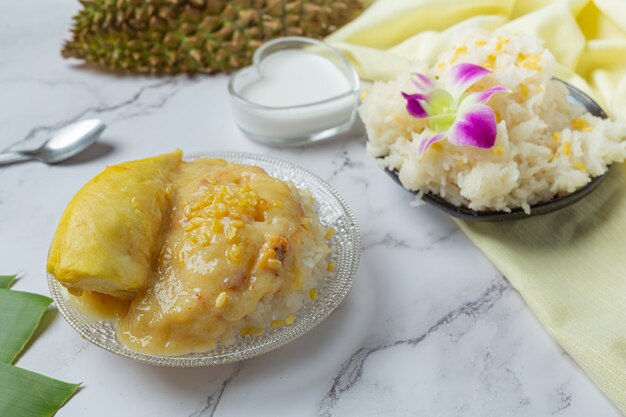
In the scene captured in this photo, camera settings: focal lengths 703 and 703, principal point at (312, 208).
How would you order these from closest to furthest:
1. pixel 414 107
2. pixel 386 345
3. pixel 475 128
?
pixel 386 345 < pixel 475 128 < pixel 414 107

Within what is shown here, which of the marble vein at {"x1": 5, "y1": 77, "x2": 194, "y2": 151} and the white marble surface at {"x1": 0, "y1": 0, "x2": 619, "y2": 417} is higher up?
the marble vein at {"x1": 5, "y1": 77, "x2": 194, "y2": 151}

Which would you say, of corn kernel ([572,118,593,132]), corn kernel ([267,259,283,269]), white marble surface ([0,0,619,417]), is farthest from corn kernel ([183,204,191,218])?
corn kernel ([572,118,593,132])

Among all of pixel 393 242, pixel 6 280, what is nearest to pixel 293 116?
pixel 393 242

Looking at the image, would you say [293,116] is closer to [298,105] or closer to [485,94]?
[298,105]

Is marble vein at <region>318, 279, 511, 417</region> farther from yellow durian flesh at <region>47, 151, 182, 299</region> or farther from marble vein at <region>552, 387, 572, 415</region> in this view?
yellow durian flesh at <region>47, 151, 182, 299</region>

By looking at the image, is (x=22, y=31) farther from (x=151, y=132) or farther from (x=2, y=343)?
(x=2, y=343)

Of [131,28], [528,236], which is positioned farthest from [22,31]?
[528,236]

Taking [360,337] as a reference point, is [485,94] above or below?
above
